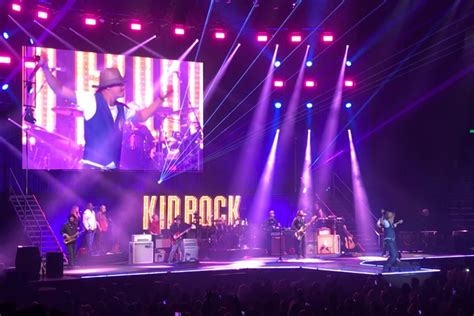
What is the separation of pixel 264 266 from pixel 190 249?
3.52 meters

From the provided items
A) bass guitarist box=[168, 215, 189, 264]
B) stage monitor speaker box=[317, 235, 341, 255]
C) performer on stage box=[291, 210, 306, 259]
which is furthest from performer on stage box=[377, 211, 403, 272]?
bass guitarist box=[168, 215, 189, 264]

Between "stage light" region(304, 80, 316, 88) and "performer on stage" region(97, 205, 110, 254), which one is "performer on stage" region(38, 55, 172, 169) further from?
"stage light" region(304, 80, 316, 88)

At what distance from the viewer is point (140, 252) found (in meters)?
22.9

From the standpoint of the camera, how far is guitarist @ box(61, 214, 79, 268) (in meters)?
20.9

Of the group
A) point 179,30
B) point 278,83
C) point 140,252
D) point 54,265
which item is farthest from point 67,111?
point 278,83

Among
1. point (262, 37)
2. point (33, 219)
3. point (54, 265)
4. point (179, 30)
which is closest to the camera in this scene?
point (54, 265)

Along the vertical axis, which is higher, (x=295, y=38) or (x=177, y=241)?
(x=295, y=38)

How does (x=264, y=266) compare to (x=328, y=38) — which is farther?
(x=328, y=38)

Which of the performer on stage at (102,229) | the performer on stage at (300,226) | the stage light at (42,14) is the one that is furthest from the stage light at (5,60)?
the performer on stage at (300,226)

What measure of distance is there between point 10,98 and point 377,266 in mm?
13543

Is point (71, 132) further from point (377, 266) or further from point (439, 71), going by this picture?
point (439, 71)

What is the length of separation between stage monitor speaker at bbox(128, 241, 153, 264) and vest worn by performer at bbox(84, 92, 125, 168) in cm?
306

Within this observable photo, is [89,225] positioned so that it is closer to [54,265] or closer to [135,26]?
[54,265]

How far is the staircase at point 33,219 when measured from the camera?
22.4m
